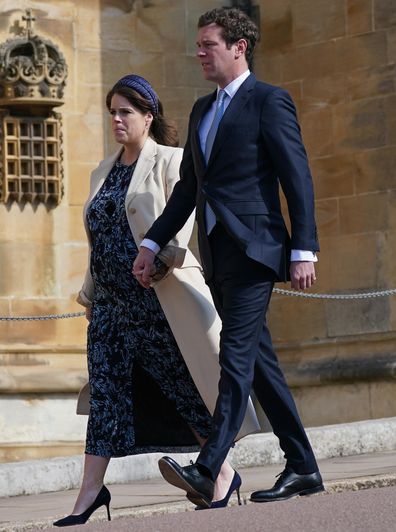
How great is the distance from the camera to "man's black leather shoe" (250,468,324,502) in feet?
20.7

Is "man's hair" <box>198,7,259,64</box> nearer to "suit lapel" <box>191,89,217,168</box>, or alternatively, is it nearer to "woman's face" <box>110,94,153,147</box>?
"suit lapel" <box>191,89,217,168</box>

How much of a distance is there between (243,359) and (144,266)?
21.8 inches

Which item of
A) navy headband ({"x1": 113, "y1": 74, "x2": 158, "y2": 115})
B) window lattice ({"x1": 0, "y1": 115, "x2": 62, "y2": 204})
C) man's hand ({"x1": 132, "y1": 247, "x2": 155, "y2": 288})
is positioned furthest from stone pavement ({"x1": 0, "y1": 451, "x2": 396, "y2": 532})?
window lattice ({"x1": 0, "y1": 115, "x2": 62, "y2": 204})

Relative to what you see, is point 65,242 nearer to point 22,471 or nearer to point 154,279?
point 22,471

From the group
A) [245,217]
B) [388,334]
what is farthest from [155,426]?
[388,334]

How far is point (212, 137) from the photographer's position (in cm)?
648

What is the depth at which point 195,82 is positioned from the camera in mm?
12734

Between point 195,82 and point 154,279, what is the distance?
615 centimetres

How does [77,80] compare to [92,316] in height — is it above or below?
above

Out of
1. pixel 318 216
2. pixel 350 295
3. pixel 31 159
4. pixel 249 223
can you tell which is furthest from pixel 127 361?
pixel 318 216

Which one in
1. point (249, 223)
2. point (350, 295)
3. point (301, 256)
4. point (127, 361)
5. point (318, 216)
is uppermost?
point (318, 216)

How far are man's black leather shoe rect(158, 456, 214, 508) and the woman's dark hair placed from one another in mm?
1502

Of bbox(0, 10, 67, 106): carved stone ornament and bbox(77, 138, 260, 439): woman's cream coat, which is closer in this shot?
bbox(77, 138, 260, 439): woman's cream coat

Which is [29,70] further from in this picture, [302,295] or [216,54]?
[216,54]
